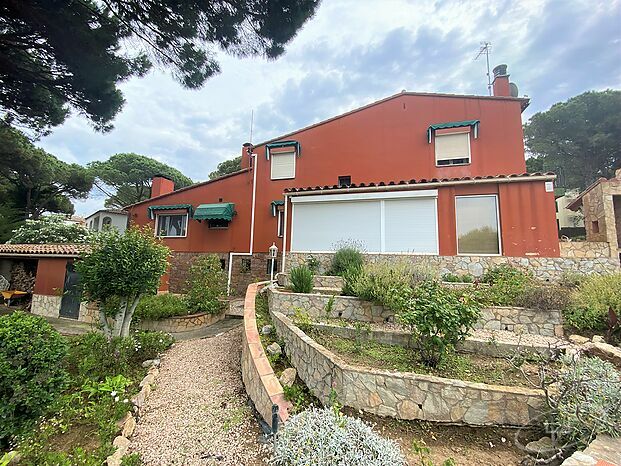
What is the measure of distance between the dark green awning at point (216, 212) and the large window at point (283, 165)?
11.4 feet

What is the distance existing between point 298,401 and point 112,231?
7866 millimetres

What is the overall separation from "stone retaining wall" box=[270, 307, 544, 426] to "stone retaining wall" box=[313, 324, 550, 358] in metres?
1.33

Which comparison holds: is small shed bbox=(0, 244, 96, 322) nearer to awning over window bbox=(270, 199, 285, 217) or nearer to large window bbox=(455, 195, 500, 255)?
awning over window bbox=(270, 199, 285, 217)

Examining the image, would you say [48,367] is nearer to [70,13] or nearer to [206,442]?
[206,442]

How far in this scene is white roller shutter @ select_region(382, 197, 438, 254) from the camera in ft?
33.8

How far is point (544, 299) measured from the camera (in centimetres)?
646

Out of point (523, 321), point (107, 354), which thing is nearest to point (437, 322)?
point (523, 321)

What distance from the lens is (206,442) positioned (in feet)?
13.4

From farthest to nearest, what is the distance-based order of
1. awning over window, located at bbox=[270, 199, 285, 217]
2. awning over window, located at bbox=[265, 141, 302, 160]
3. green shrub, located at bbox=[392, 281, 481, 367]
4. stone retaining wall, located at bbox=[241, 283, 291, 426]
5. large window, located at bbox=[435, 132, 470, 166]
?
awning over window, located at bbox=[265, 141, 302, 160]
awning over window, located at bbox=[270, 199, 285, 217]
large window, located at bbox=[435, 132, 470, 166]
green shrub, located at bbox=[392, 281, 481, 367]
stone retaining wall, located at bbox=[241, 283, 291, 426]

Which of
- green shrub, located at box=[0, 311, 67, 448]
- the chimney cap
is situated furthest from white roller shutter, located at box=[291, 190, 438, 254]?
the chimney cap

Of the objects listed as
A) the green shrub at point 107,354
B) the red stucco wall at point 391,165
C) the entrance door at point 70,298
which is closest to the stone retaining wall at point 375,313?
the red stucco wall at point 391,165

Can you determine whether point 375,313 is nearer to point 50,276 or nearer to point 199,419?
point 199,419

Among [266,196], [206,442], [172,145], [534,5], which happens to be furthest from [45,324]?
[172,145]

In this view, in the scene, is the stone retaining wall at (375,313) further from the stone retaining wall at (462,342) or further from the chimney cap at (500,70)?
the chimney cap at (500,70)
